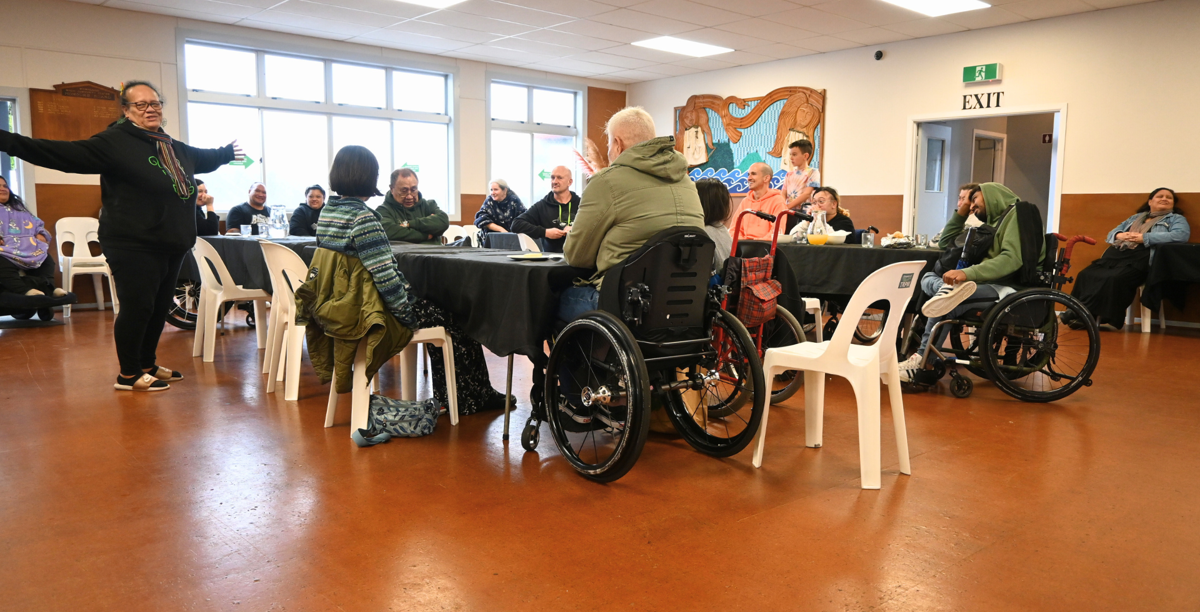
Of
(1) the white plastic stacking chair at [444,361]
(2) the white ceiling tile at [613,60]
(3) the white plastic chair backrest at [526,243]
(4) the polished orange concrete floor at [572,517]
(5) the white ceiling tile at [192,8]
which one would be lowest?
(4) the polished orange concrete floor at [572,517]

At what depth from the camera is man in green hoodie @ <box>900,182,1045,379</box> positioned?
390cm

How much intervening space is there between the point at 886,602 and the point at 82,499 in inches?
95.7

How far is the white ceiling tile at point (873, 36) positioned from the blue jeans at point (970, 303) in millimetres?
5154

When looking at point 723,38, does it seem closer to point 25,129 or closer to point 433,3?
point 433,3

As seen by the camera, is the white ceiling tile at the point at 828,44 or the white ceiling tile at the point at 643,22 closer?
the white ceiling tile at the point at 643,22

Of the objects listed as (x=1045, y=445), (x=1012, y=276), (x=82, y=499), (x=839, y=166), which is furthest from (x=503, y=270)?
(x=839, y=166)

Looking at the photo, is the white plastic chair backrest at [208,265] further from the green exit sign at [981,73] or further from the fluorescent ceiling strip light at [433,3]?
the green exit sign at [981,73]

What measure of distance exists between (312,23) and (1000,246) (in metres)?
7.07

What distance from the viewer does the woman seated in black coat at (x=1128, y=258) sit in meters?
6.66

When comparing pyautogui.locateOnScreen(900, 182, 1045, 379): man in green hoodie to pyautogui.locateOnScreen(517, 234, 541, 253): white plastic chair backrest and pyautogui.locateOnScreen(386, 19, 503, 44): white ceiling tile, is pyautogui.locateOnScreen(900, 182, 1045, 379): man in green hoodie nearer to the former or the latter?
pyautogui.locateOnScreen(517, 234, 541, 253): white plastic chair backrest

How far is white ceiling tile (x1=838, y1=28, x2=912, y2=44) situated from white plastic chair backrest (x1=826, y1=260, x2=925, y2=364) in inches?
254

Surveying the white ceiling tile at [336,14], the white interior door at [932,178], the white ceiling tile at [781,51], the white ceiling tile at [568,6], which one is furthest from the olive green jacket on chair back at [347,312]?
the white interior door at [932,178]

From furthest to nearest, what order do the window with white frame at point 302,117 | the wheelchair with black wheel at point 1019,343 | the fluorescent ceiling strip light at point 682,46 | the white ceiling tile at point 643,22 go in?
1. the fluorescent ceiling strip light at point 682,46
2. the window with white frame at point 302,117
3. the white ceiling tile at point 643,22
4. the wheelchair with black wheel at point 1019,343

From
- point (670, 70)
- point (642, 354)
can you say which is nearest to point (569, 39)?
point (670, 70)
